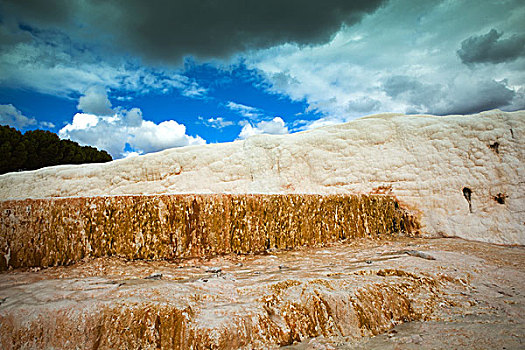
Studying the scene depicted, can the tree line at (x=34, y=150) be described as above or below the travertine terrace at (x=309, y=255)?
above

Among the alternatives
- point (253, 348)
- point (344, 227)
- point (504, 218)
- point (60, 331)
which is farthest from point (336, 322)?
point (504, 218)

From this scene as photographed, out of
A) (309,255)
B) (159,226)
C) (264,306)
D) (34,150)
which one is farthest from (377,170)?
(34,150)

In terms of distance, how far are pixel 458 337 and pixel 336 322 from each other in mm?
1204

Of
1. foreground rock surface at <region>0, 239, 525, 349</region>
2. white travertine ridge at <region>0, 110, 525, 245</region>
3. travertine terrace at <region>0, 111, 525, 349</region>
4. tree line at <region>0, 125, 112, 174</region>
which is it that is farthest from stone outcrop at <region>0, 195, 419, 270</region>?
tree line at <region>0, 125, 112, 174</region>

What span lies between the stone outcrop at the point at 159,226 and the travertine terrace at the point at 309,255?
0.02 m

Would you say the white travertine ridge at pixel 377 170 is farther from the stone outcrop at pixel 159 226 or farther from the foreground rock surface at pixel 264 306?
the foreground rock surface at pixel 264 306

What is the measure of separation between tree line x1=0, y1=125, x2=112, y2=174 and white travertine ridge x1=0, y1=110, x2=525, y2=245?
12.6 metres

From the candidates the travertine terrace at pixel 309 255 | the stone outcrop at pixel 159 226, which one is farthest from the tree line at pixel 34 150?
the stone outcrop at pixel 159 226

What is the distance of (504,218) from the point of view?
8.54m

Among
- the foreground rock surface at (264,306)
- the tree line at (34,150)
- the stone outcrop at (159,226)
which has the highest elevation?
the tree line at (34,150)

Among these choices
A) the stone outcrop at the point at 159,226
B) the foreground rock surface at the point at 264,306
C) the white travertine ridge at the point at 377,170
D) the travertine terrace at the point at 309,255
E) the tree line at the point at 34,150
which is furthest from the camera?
the tree line at the point at 34,150

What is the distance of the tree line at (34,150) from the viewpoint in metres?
24.5

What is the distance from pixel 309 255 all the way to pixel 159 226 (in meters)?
3.02

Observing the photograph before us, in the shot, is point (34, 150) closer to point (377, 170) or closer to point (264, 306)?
point (377, 170)
